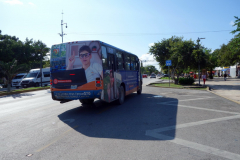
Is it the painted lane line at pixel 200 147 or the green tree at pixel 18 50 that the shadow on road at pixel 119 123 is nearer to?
the painted lane line at pixel 200 147

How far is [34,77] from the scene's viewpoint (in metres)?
28.7

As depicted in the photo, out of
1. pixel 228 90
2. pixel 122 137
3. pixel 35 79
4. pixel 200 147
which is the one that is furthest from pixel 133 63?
pixel 35 79

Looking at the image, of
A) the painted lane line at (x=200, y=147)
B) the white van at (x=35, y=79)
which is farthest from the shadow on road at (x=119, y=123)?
the white van at (x=35, y=79)

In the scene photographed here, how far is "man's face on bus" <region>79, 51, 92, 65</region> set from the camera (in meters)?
8.46

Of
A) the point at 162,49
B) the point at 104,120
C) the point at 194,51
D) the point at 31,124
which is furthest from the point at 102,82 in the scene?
the point at 162,49

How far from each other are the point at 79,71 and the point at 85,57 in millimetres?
612

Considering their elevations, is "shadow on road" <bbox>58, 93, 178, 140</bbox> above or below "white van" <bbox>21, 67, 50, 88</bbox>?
below

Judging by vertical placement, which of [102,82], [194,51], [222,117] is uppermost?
[194,51]

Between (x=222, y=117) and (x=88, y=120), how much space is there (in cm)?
487

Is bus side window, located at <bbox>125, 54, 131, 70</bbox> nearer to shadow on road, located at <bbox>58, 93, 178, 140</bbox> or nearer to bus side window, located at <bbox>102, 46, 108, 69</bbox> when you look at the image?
bus side window, located at <bbox>102, 46, 108, 69</bbox>

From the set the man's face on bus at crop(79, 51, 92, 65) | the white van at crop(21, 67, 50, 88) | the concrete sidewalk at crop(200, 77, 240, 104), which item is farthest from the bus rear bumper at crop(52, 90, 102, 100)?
the white van at crop(21, 67, 50, 88)

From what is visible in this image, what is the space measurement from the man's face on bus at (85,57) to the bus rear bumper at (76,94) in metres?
1.17

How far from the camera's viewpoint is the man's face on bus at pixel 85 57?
846 centimetres

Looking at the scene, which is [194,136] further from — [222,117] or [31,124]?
[31,124]
